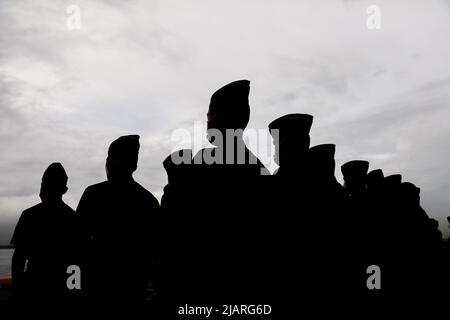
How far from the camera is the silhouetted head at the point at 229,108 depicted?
111 inches

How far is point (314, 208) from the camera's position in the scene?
3223 millimetres

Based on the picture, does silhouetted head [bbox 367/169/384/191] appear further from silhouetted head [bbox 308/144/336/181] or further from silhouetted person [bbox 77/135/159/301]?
silhouetted person [bbox 77/135/159/301]

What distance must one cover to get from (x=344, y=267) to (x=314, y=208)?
491 mm

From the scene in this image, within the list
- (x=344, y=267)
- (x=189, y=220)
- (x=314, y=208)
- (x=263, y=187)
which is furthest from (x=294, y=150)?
(x=189, y=220)

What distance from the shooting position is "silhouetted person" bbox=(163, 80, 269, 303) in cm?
257

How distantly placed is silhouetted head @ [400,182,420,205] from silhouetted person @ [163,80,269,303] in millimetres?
4118

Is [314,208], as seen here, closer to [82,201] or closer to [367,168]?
[82,201]

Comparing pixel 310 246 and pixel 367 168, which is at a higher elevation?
pixel 367 168

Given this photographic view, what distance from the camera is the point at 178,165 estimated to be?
265 cm

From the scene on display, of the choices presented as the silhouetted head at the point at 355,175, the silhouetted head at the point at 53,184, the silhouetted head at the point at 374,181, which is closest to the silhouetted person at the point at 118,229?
the silhouetted head at the point at 53,184

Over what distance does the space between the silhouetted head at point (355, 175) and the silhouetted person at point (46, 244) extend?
350cm

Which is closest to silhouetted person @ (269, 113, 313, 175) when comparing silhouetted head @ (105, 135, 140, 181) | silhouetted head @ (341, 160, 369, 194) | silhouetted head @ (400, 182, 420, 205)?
silhouetted head @ (105, 135, 140, 181)

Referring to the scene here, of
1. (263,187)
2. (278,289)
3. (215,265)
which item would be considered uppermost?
(263,187)

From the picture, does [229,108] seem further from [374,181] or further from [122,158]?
[374,181]
